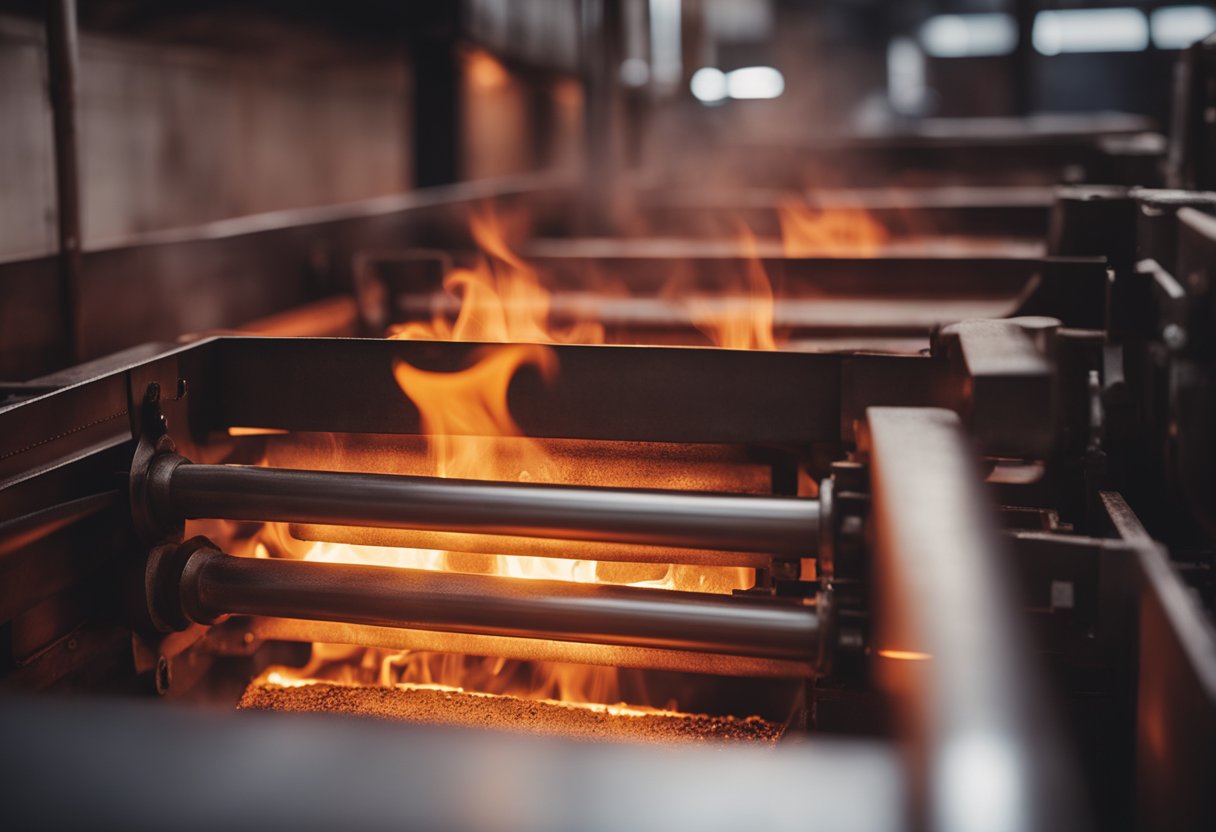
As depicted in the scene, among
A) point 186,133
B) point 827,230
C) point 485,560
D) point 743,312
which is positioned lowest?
point 485,560

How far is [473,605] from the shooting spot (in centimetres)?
109

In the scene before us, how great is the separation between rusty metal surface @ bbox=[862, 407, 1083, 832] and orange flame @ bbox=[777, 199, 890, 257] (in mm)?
2439

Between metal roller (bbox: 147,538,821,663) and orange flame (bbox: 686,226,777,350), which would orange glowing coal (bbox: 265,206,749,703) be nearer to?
metal roller (bbox: 147,538,821,663)

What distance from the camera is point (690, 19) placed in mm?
7516

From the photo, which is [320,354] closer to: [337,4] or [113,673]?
[113,673]

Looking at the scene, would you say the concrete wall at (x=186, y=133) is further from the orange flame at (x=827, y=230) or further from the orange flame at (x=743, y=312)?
the orange flame at (x=827, y=230)

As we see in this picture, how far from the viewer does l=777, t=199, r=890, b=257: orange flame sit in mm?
3192

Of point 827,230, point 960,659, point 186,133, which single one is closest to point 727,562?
point 960,659

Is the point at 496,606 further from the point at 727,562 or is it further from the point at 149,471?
the point at 149,471

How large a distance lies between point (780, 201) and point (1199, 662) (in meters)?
2.87

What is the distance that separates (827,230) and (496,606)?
8.06ft

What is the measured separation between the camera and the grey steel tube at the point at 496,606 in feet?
3.38

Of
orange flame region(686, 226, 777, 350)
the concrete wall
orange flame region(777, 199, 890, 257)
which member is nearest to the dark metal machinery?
orange flame region(686, 226, 777, 350)

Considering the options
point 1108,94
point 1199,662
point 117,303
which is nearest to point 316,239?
point 117,303
